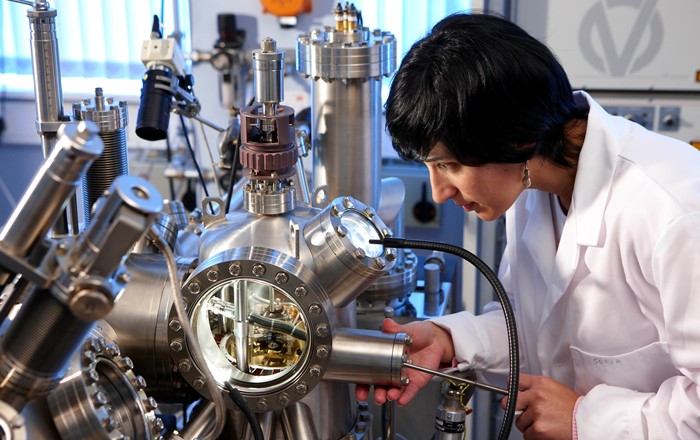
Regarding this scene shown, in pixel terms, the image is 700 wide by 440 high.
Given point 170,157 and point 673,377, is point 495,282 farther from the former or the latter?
point 170,157

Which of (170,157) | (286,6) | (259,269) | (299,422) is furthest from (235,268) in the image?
(170,157)

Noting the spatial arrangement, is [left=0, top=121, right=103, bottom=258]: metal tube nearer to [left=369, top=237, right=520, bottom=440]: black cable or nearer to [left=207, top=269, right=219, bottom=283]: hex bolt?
[left=207, top=269, right=219, bottom=283]: hex bolt

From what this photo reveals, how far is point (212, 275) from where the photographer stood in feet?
3.22

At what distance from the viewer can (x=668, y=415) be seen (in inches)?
41.6

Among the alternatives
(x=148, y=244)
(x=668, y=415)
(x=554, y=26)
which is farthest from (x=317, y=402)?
(x=554, y=26)

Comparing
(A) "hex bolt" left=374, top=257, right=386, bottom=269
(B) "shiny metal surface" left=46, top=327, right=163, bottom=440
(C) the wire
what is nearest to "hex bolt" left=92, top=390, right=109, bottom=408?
(B) "shiny metal surface" left=46, top=327, right=163, bottom=440

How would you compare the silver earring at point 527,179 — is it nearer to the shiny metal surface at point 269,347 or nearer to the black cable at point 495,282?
the black cable at point 495,282

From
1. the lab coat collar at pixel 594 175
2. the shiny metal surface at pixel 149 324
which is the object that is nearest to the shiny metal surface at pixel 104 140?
the shiny metal surface at pixel 149 324

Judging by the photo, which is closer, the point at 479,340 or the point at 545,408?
the point at 545,408

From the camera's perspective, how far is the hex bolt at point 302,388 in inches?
39.8

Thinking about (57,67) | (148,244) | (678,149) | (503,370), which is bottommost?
(503,370)

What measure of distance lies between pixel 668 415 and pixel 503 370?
0.33 m

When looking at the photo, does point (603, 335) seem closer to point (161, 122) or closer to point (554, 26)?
point (161, 122)

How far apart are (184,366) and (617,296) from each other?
0.60 metres
